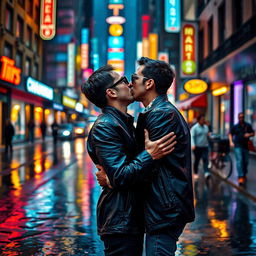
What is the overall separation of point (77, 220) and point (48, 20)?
1755cm

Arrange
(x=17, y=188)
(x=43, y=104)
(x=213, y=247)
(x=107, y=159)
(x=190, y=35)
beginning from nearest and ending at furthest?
(x=107, y=159), (x=213, y=247), (x=17, y=188), (x=190, y=35), (x=43, y=104)

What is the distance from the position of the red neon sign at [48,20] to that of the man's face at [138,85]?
20287mm

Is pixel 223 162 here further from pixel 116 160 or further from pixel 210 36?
pixel 210 36

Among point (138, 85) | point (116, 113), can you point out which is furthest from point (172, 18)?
point (116, 113)

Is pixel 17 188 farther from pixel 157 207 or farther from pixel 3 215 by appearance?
pixel 157 207

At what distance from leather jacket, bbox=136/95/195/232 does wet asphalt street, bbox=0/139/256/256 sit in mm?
2854

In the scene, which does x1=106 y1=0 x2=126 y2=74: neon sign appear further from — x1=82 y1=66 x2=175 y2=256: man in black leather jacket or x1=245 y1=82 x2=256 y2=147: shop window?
x1=82 y1=66 x2=175 y2=256: man in black leather jacket

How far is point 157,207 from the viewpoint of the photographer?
113 inches

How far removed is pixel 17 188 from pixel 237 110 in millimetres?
14558

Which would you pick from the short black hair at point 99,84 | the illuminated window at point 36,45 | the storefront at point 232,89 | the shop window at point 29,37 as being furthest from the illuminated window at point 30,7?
the short black hair at point 99,84

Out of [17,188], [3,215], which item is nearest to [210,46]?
[17,188]

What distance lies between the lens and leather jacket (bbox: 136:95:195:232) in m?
2.85

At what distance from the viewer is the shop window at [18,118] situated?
115 feet

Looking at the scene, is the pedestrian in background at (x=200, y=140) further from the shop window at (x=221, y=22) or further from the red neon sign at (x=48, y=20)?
the shop window at (x=221, y=22)
